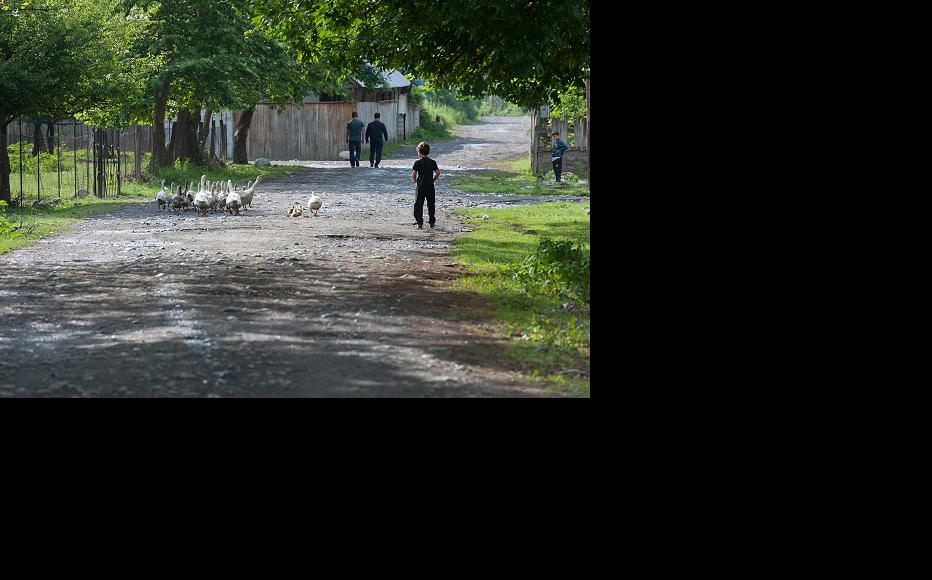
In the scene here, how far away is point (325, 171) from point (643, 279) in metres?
30.2

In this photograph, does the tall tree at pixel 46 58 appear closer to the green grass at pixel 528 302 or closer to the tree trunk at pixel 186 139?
the green grass at pixel 528 302

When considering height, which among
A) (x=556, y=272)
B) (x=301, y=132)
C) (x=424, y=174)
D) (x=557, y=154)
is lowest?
(x=556, y=272)

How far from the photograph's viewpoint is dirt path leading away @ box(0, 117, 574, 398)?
30.0 feet

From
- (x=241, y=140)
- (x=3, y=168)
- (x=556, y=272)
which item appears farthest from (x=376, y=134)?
(x=556, y=272)

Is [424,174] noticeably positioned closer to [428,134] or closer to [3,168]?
[3,168]

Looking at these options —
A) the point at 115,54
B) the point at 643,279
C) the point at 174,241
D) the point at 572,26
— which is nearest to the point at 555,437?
the point at 643,279

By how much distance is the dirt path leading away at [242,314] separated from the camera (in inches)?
360

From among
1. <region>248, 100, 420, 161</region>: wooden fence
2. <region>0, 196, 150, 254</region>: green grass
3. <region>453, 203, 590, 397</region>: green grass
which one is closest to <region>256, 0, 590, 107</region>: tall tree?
<region>453, 203, 590, 397</region>: green grass

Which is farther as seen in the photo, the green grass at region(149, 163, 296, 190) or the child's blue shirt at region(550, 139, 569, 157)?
the green grass at region(149, 163, 296, 190)

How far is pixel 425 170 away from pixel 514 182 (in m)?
13.1

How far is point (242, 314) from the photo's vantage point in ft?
39.0

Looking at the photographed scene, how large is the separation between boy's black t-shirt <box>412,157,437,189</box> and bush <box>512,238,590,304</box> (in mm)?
4467

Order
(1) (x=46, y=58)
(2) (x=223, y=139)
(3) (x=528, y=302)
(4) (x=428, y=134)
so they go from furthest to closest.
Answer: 1. (4) (x=428, y=134)
2. (2) (x=223, y=139)
3. (1) (x=46, y=58)
4. (3) (x=528, y=302)

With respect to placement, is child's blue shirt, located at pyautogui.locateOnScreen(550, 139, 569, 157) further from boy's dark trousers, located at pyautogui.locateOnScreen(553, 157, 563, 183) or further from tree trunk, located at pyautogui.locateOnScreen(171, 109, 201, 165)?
tree trunk, located at pyautogui.locateOnScreen(171, 109, 201, 165)
